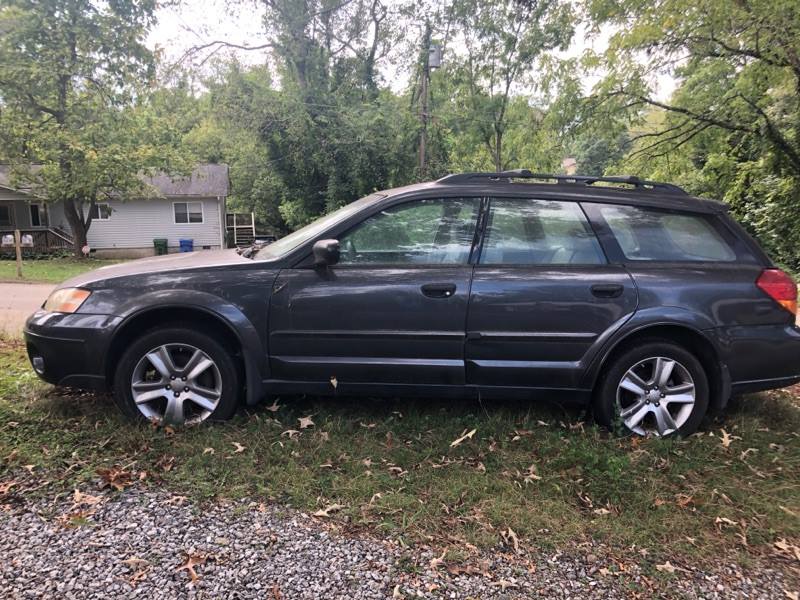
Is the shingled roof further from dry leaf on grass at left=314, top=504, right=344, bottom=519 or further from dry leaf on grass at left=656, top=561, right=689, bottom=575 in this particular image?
dry leaf on grass at left=656, top=561, right=689, bottom=575

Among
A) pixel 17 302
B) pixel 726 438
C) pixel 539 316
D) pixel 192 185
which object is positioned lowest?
pixel 17 302

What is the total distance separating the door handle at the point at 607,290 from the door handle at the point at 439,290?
2.97 ft

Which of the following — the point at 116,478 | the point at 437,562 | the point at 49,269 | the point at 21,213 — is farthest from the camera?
the point at 21,213

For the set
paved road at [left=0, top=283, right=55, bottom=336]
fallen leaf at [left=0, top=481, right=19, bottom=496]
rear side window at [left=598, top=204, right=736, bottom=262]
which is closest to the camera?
fallen leaf at [left=0, top=481, right=19, bottom=496]

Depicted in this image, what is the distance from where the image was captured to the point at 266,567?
2.29m

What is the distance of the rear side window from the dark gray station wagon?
0.02 meters

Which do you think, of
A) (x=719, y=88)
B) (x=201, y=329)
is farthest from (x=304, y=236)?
(x=719, y=88)

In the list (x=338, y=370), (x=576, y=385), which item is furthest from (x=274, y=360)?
(x=576, y=385)

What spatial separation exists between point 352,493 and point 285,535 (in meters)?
0.45

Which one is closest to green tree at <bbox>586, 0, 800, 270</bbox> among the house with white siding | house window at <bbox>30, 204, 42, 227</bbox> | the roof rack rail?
the roof rack rail

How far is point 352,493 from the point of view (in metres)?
2.86

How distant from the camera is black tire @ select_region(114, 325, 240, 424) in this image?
3404 millimetres

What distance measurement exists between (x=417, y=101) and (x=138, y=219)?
14.4 metres

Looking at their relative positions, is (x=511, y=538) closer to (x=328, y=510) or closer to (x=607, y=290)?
(x=328, y=510)
